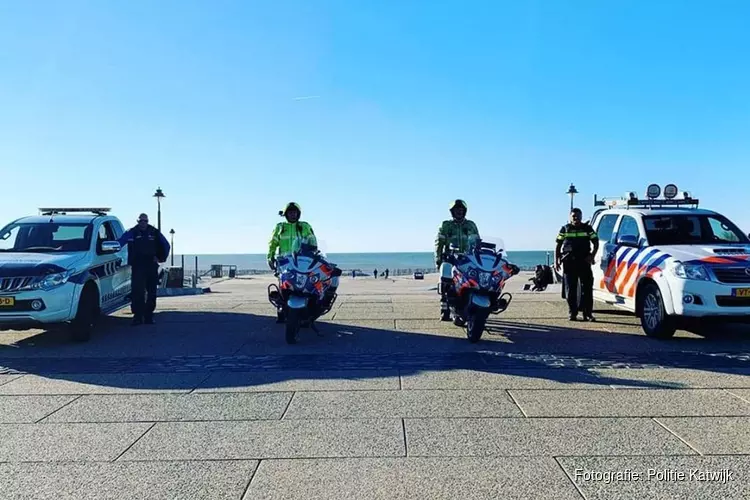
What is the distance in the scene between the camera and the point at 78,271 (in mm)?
8945

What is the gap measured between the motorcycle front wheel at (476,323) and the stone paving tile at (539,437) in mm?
3439

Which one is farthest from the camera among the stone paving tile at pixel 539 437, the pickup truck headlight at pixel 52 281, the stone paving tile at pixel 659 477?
the pickup truck headlight at pixel 52 281

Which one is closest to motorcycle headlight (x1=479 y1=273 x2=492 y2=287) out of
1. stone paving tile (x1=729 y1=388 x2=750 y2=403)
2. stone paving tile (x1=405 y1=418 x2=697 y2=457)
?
stone paving tile (x1=729 y1=388 x2=750 y2=403)

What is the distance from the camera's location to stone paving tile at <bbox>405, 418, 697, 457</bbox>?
4.27 metres

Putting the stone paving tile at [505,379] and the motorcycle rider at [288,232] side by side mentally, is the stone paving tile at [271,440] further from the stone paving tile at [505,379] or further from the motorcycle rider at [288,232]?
the motorcycle rider at [288,232]

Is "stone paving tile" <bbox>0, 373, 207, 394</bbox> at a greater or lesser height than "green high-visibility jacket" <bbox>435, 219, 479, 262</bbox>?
lesser

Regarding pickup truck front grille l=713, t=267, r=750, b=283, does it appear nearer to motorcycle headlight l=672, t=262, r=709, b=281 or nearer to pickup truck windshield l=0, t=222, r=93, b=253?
motorcycle headlight l=672, t=262, r=709, b=281

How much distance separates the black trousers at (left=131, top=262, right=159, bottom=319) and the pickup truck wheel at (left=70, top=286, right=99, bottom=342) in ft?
4.16

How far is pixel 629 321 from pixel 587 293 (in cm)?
84

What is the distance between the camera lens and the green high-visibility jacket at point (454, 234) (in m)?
10.2

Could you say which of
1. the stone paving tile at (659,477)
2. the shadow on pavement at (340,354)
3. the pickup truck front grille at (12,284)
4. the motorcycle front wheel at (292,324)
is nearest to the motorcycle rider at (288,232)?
the shadow on pavement at (340,354)

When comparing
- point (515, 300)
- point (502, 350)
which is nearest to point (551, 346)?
point (502, 350)

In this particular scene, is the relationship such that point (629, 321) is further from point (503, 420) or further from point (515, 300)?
A: point (503, 420)

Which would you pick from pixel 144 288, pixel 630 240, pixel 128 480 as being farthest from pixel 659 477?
pixel 144 288
